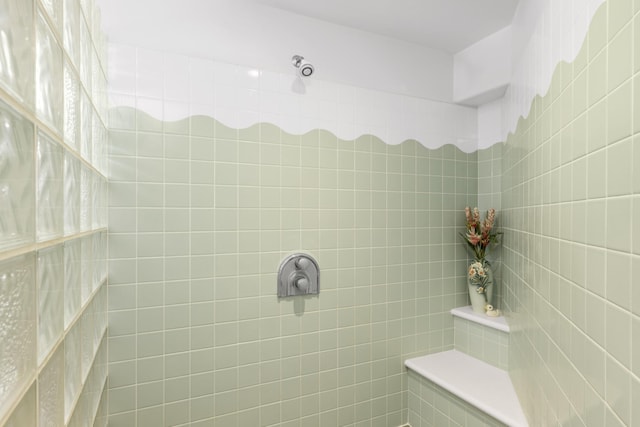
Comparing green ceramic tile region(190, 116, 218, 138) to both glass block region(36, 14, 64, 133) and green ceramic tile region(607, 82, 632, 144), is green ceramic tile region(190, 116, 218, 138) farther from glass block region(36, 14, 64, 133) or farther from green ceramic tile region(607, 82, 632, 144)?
green ceramic tile region(607, 82, 632, 144)

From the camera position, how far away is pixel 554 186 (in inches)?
43.3

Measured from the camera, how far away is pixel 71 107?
73 cm

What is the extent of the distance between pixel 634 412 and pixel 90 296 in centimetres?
132

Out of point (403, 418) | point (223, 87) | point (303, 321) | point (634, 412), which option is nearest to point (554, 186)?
point (634, 412)

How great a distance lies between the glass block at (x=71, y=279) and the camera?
2.28ft

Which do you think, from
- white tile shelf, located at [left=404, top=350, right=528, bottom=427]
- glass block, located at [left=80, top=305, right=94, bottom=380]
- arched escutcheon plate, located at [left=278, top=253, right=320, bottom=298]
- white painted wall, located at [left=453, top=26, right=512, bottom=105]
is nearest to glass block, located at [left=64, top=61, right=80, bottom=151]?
glass block, located at [left=80, top=305, right=94, bottom=380]

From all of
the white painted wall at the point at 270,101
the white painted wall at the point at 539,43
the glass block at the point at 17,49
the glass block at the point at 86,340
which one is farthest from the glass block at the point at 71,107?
the white painted wall at the point at 539,43

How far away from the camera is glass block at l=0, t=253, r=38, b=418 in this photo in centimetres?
40

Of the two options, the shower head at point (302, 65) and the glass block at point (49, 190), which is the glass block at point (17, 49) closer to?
the glass block at point (49, 190)

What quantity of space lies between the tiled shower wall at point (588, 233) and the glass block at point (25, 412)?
3.28 feet

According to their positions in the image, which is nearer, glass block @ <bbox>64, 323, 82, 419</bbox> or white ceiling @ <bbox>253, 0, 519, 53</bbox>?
glass block @ <bbox>64, 323, 82, 419</bbox>

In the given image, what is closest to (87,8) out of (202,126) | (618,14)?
(202,126)

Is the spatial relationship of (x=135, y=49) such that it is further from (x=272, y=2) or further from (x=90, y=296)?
(x=90, y=296)

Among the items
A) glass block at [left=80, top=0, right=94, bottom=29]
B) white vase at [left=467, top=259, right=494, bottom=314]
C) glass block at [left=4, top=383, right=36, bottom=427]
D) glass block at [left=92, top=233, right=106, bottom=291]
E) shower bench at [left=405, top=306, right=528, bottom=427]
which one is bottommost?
shower bench at [left=405, top=306, right=528, bottom=427]
